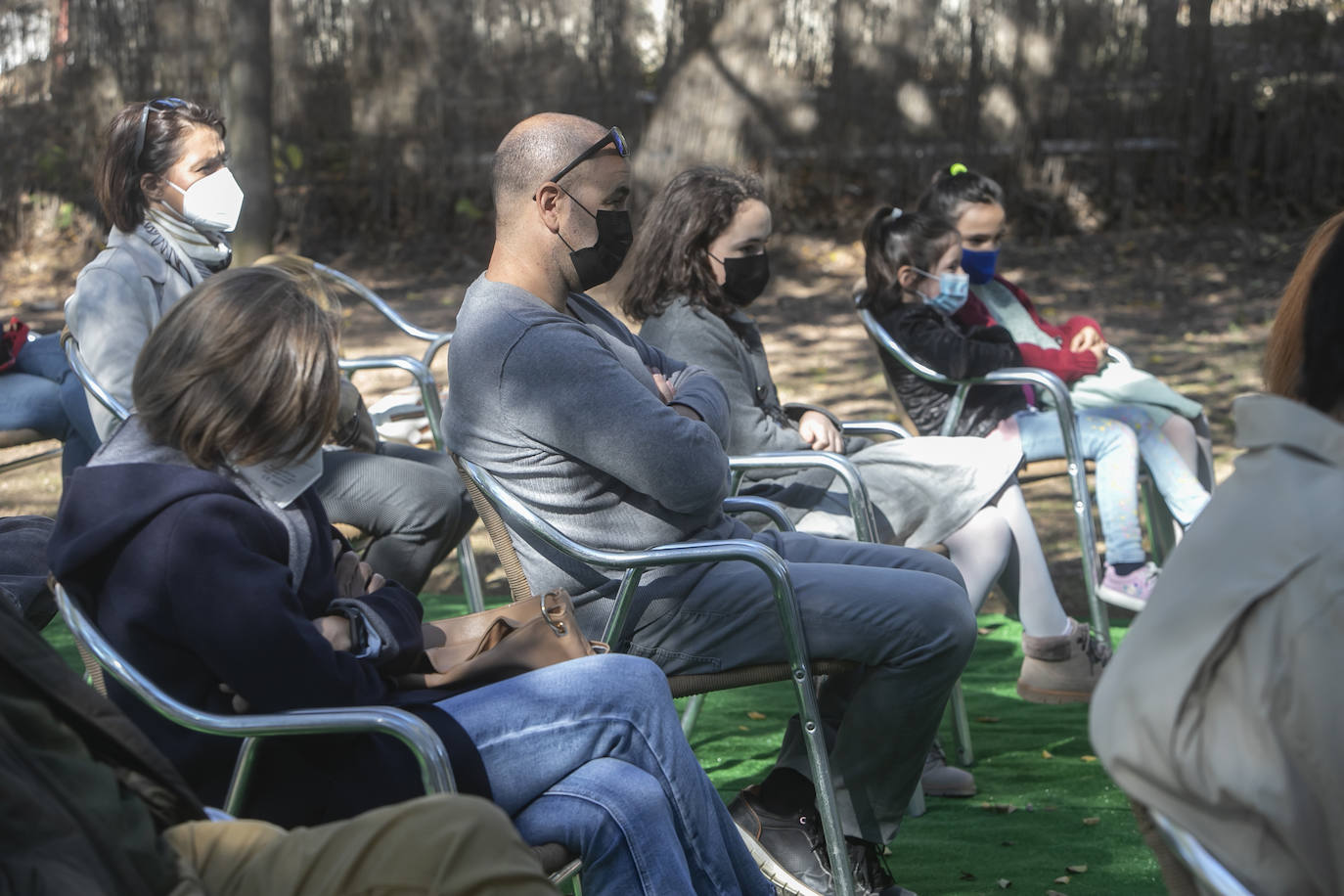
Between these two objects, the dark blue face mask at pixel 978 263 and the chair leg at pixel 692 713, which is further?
the dark blue face mask at pixel 978 263

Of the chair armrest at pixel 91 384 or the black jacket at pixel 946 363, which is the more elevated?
the chair armrest at pixel 91 384

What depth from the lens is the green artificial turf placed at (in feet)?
10.2

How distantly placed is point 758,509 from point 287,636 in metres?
1.50

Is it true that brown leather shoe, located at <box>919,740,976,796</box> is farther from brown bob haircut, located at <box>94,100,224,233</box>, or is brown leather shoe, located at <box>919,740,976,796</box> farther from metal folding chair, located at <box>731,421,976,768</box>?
brown bob haircut, located at <box>94,100,224,233</box>

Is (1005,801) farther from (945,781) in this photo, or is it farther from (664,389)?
(664,389)

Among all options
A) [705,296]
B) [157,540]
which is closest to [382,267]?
[705,296]

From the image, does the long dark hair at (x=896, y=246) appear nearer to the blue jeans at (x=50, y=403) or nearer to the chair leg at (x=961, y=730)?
the chair leg at (x=961, y=730)

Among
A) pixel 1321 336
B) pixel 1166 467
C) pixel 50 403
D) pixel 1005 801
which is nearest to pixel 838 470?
pixel 1005 801

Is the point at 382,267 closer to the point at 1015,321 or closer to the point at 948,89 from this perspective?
the point at 948,89

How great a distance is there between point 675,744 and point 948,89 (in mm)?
9639

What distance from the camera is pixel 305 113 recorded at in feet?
37.6

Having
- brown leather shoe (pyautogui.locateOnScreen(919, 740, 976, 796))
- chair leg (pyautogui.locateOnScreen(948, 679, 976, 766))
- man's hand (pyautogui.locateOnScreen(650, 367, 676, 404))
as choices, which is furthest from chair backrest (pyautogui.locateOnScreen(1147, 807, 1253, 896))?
chair leg (pyautogui.locateOnScreen(948, 679, 976, 766))

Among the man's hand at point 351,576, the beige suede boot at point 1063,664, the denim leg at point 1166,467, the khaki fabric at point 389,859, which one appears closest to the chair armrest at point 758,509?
the man's hand at point 351,576

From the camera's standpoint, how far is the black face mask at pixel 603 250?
294 centimetres
